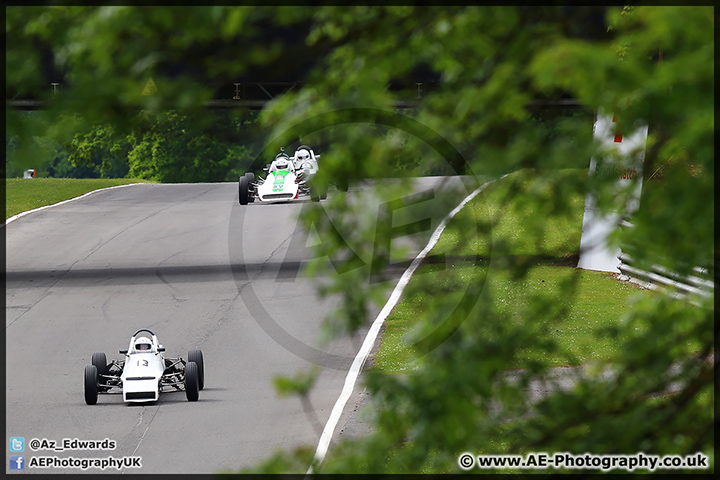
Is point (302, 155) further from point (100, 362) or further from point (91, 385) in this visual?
point (91, 385)

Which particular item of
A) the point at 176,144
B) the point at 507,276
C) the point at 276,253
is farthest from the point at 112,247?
the point at 176,144

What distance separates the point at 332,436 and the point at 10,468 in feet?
13.0

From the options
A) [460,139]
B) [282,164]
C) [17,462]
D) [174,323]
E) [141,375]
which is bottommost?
[17,462]

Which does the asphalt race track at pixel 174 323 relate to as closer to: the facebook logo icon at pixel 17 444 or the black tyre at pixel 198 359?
the facebook logo icon at pixel 17 444

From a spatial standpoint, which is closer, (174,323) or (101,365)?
(101,365)

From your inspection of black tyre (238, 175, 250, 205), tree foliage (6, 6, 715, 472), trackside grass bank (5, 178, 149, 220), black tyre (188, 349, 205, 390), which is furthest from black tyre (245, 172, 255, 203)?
tree foliage (6, 6, 715, 472)

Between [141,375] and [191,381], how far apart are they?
730mm

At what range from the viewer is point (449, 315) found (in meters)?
3.44

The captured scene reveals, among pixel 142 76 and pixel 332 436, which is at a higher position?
pixel 142 76

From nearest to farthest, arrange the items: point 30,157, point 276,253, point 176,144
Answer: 1. point 30,157
2. point 276,253
3. point 176,144

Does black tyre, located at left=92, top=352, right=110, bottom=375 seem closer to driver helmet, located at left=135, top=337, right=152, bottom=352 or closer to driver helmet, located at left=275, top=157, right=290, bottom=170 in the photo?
driver helmet, located at left=135, top=337, right=152, bottom=352

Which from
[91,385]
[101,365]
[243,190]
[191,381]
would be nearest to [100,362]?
[101,365]

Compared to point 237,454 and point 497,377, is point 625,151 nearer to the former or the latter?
point 497,377

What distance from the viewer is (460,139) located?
11.5 ft
